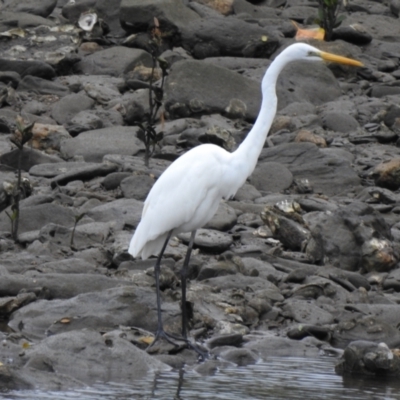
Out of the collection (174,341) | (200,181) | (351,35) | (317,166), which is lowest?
(351,35)

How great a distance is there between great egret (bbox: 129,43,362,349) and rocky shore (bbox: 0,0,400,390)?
0.49m

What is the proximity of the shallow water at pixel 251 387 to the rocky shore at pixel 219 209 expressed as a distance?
0.46ft

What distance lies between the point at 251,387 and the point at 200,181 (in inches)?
75.4

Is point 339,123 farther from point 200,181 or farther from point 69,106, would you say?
point 200,181

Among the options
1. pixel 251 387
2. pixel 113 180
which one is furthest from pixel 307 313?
pixel 113 180

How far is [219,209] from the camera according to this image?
33.3 ft

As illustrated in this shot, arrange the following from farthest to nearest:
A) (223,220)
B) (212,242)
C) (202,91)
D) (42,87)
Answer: (42,87) → (202,91) → (223,220) → (212,242)

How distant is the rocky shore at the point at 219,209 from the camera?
7395 mm

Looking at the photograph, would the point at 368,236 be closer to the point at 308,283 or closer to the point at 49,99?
the point at 308,283

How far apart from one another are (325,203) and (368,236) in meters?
1.62

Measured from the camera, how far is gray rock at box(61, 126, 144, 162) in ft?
41.1

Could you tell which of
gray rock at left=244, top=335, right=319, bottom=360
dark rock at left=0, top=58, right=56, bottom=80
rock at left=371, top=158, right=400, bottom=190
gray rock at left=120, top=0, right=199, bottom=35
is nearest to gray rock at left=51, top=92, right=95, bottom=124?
dark rock at left=0, top=58, right=56, bottom=80

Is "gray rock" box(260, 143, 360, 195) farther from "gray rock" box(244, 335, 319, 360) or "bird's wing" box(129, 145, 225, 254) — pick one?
"gray rock" box(244, 335, 319, 360)

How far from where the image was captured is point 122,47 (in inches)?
669
